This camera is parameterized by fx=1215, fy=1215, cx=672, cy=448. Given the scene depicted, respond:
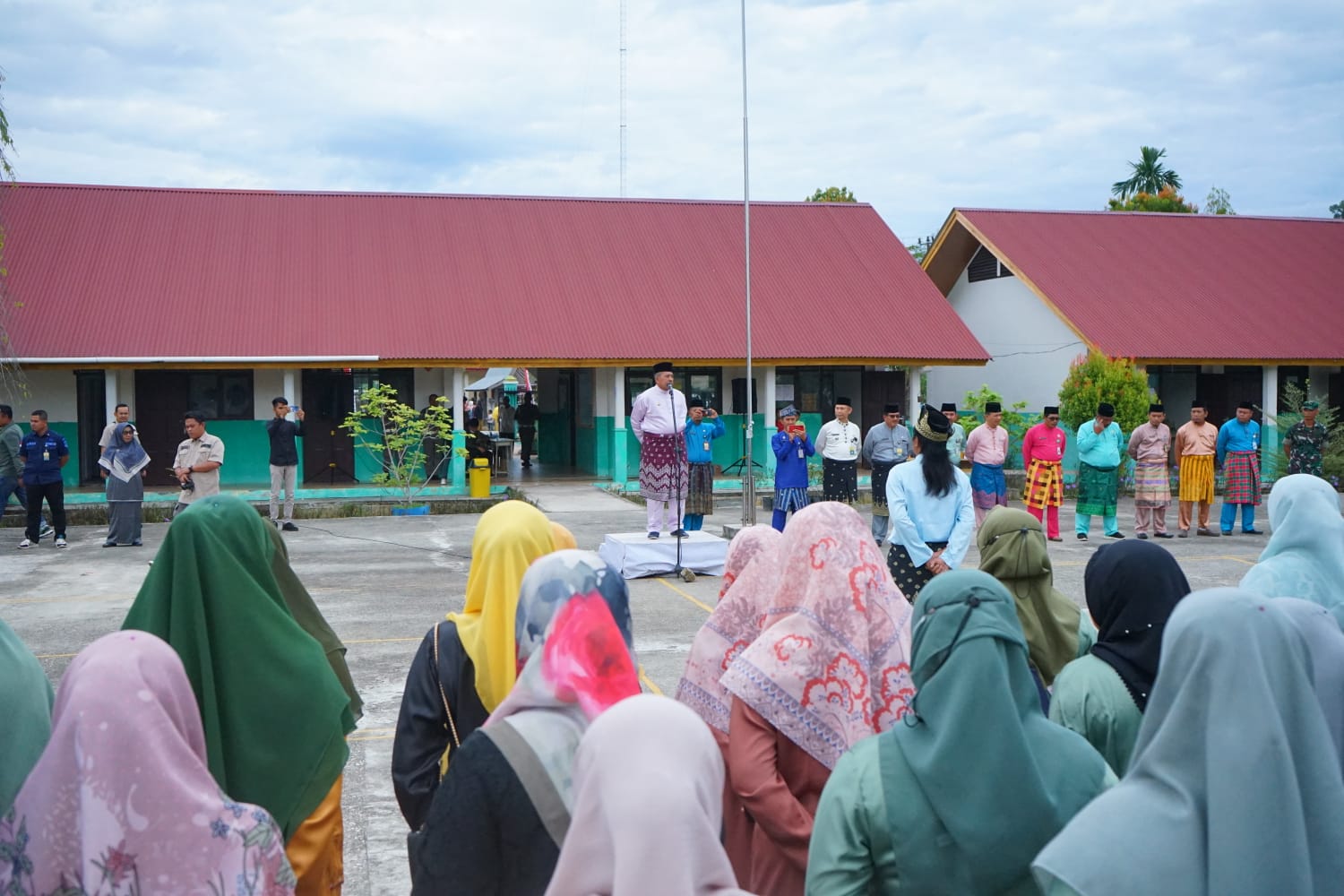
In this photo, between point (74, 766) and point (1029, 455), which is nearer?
point (74, 766)

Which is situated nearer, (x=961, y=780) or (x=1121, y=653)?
(x=961, y=780)

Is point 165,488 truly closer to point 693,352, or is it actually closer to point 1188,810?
point 693,352

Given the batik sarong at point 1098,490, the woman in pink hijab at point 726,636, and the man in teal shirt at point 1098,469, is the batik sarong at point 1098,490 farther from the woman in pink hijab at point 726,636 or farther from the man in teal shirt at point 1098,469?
the woman in pink hijab at point 726,636

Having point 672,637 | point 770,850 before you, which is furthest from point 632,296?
point 770,850

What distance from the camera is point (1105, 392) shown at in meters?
20.3

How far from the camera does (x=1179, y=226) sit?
94.0 ft

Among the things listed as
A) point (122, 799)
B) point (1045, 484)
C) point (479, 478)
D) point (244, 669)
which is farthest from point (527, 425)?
point (122, 799)

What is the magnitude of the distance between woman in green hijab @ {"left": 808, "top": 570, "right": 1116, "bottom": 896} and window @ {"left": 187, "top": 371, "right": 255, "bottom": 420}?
20915 millimetres

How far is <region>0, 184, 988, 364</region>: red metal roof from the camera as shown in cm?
2111

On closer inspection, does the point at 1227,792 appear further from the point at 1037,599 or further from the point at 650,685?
the point at 650,685

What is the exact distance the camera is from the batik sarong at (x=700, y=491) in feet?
43.1

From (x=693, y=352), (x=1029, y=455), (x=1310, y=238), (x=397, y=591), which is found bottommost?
(x=397, y=591)

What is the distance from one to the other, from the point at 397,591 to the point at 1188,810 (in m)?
10.0

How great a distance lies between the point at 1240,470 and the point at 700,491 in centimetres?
756
